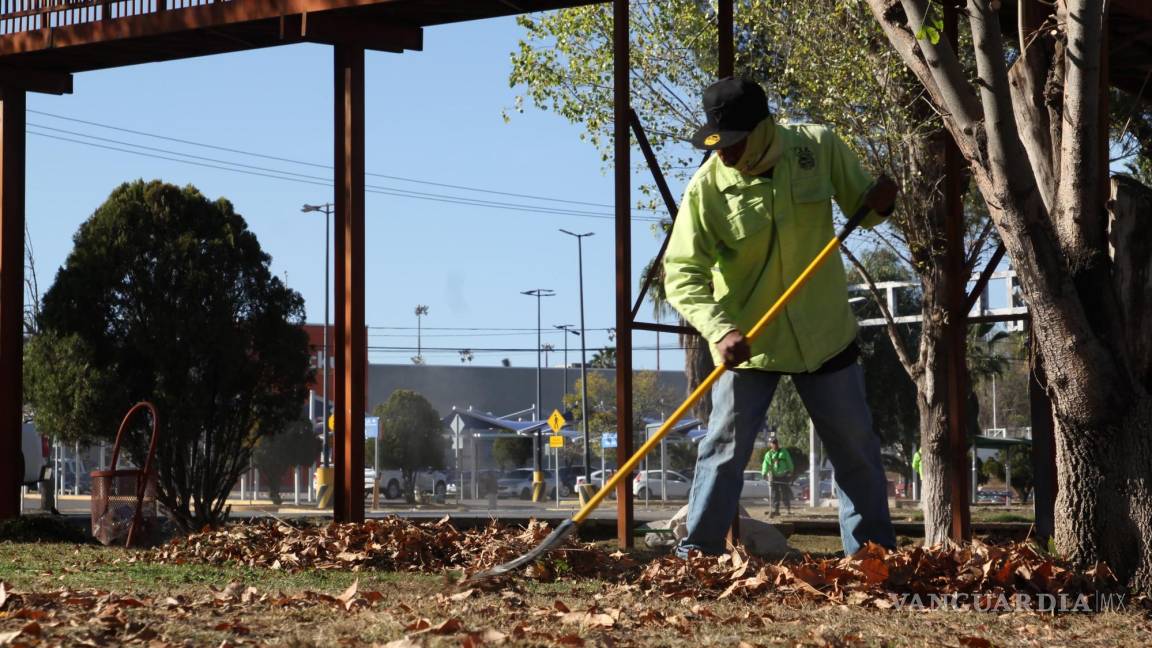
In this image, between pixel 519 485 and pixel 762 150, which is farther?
pixel 519 485

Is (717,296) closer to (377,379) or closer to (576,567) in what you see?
(576,567)

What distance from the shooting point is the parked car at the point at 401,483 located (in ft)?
143

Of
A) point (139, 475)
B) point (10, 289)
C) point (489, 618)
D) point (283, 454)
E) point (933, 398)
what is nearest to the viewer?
point (489, 618)

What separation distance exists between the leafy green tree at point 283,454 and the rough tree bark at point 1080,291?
35.2 meters

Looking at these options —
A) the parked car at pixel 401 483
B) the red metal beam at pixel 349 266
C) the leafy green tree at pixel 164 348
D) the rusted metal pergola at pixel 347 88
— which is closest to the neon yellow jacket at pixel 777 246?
the rusted metal pergola at pixel 347 88

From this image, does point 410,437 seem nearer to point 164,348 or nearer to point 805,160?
point 164,348

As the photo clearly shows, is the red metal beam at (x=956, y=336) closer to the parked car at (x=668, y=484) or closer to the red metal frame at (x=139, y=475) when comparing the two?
the red metal frame at (x=139, y=475)

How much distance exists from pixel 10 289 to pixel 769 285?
726cm

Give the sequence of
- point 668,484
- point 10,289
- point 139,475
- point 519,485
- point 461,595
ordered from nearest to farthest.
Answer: point 461,595, point 139,475, point 10,289, point 668,484, point 519,485

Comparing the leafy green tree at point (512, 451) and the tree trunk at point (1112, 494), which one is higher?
the tree trunk at point (1112, 494)

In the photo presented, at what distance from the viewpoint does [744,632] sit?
4262mm

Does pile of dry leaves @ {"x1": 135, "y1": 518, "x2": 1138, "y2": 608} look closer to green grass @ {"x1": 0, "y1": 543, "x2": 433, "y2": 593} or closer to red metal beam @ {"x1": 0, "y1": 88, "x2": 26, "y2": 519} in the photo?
green grass @ {"x1": 0, "y1": 543, "x2": 433, "y2": 593}

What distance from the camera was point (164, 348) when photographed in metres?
11.2

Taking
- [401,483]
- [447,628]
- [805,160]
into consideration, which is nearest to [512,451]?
[401,483]
